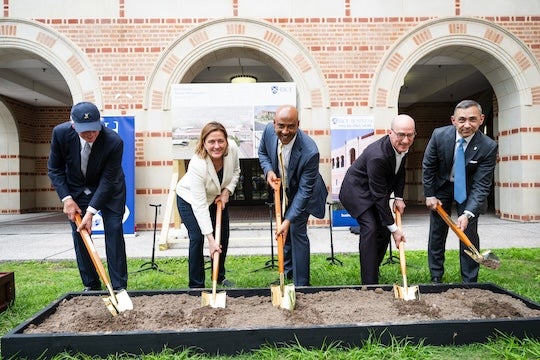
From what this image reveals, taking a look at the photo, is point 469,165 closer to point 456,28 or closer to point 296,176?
point 296,176

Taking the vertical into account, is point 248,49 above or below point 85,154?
above

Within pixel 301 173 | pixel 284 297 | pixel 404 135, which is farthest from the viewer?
pixel 301 173

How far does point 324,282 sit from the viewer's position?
4.22 m

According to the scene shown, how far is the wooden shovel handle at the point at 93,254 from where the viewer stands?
296 cm

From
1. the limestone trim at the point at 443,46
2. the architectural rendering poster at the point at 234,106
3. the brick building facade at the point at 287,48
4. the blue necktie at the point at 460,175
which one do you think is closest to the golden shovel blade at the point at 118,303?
the blue necktie at the point at 460,175

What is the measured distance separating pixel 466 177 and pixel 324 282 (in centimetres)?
173

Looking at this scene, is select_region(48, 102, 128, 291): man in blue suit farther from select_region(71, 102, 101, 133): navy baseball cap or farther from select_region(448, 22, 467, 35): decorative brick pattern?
select_region(448, 22, 467, 35): decorative brick pattern

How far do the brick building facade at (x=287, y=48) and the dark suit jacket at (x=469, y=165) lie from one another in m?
4.56

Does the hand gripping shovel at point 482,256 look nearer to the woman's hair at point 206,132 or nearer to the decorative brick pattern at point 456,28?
the woman's hair at point 206,132

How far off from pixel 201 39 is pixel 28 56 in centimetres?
381

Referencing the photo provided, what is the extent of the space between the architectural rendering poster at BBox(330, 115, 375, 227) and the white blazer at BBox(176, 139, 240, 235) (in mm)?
4717

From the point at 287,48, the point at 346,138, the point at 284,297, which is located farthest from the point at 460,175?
the point at 287,48

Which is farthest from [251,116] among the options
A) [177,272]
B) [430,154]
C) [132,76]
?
[430,154]

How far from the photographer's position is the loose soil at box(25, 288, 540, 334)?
2617mm
